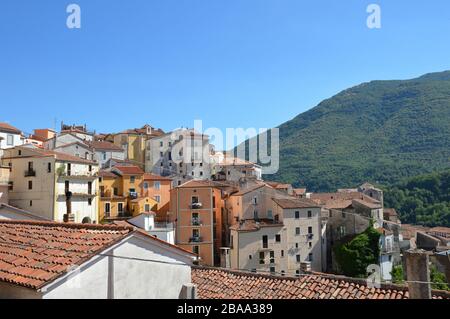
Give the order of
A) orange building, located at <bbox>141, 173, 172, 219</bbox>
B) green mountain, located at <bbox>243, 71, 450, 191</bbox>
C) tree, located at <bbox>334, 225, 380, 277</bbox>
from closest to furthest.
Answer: tree, located at <bbox>334, 225, 380, 277</bbox>, orange building, located at <bbox>141, 173, 172, 219</bbox>, green mountain, located at <bbox>243, 71, 450, 191</bbox>

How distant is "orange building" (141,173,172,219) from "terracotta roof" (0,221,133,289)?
45.6 metres

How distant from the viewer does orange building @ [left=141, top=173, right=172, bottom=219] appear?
181 ft

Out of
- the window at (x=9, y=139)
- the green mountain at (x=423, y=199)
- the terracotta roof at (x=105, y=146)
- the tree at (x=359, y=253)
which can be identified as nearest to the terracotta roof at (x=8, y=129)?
the window at (x=9, y=139)

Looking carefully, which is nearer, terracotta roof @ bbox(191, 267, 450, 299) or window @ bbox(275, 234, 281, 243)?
terracotta roof @ bbox(191, 267, 450, 299)

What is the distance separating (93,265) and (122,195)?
1899 inches

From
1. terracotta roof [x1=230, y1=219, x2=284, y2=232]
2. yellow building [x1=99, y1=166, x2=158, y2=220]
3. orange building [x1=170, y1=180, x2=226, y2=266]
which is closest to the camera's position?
terracotta roof [x1=230, y1=219, x2=284, y2=232]

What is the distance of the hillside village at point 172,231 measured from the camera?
745cm

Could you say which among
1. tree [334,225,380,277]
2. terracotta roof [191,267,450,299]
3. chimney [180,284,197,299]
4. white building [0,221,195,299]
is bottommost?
tree [334,225,380,277]

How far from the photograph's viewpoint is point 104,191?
173ft

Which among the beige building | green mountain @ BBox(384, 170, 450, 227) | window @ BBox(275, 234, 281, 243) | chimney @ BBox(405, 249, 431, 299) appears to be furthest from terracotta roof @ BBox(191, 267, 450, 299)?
green mountain @ BBox(384, 170, 450, 227)

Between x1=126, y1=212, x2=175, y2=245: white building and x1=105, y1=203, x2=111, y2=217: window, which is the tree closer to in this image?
x1=126, y1=212, x2=175, y2=245: white building

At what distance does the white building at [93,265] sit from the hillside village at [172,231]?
23 mm

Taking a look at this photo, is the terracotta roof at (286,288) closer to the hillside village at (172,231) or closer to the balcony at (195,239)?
the hillside village at (172,231)
